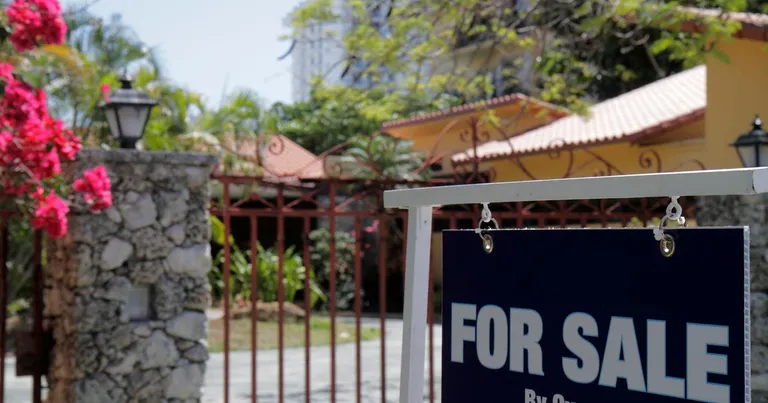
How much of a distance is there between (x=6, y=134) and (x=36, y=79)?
9.45 m

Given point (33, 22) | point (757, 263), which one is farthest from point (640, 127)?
point (33, 22)

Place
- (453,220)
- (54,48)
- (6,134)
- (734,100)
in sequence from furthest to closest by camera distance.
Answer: (54,48), (734,100), (453,220), (6,134)

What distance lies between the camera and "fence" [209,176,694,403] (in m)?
5.53

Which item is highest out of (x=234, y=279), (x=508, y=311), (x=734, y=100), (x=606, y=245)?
(x=734, y=100)

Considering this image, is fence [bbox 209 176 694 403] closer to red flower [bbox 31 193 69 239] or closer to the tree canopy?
red flower [bbox 31 193 69 239]

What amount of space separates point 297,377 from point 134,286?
726cm

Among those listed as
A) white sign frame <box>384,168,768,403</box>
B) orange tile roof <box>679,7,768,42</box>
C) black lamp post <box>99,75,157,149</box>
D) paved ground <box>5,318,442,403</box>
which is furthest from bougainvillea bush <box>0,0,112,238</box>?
paved ground <box>5,318,442,403</box>

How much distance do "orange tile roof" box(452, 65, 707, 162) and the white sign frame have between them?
8009 mm

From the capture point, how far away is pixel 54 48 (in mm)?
13578

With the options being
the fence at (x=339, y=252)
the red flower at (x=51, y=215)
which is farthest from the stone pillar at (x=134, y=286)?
the red flower at (x=51, y=215)

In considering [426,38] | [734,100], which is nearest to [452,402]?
[734,100]

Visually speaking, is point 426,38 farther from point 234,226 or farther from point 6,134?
point 234,226

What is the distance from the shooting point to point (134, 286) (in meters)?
5.32

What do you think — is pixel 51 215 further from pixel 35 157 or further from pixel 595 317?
pixel 595 317
